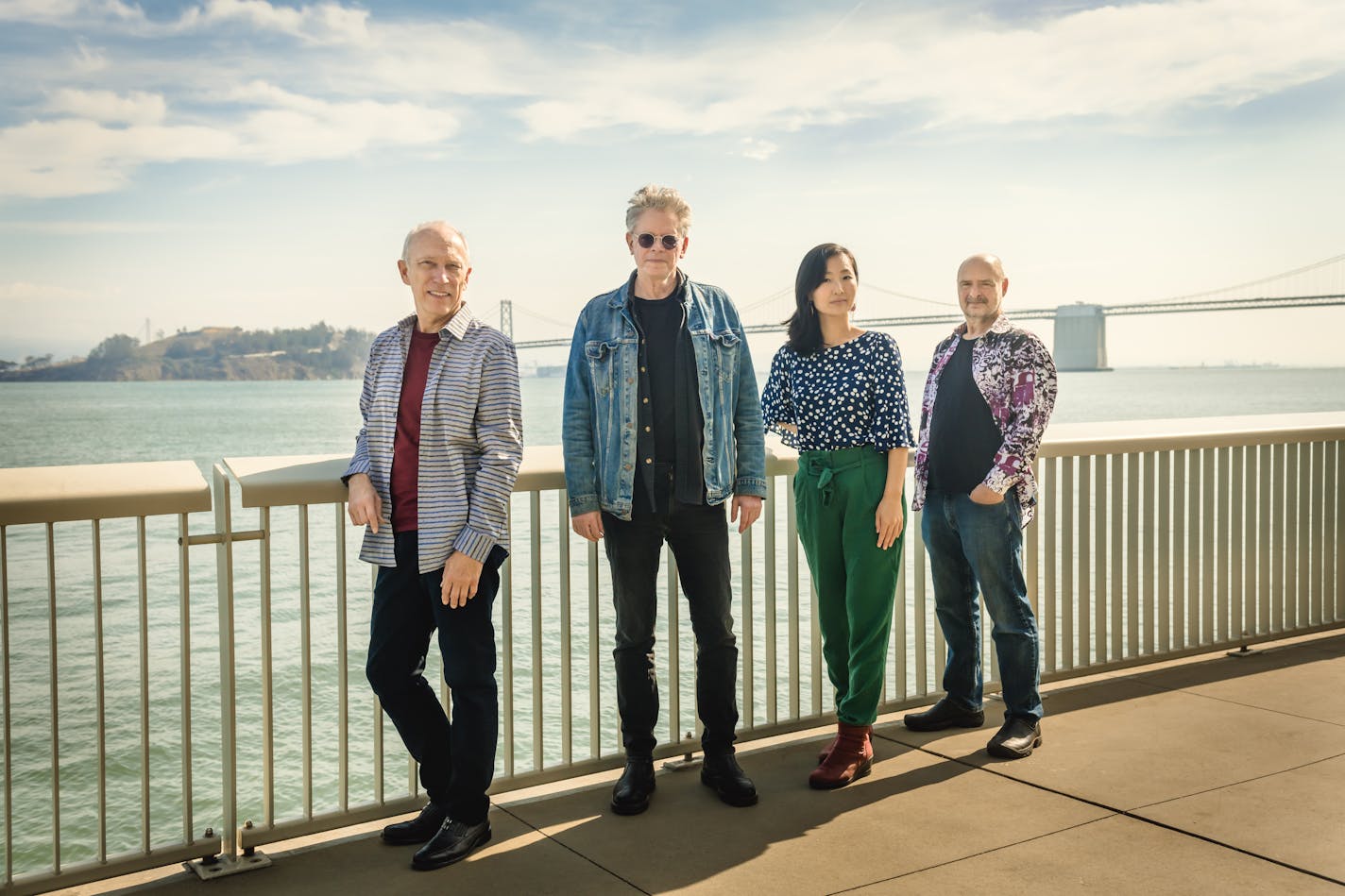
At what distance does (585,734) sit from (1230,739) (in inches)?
290

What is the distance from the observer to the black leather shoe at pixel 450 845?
252 centimetres

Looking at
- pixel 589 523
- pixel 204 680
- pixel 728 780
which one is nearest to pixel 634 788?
pixel 728 780

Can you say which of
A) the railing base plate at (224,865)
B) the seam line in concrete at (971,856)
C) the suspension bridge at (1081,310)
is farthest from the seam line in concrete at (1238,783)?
the suspension bridge at (1081,310)

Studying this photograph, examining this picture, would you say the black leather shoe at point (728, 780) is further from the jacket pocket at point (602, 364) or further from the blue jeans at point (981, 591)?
the jacket pocket at point (602, 364)

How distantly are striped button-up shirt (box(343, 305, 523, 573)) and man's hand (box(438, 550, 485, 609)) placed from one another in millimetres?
17

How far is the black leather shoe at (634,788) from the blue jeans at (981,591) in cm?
104

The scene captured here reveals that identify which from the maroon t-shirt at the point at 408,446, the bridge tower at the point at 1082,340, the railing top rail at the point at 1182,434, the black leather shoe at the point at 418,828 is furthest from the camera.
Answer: the bridge tower at the point at 1082,340

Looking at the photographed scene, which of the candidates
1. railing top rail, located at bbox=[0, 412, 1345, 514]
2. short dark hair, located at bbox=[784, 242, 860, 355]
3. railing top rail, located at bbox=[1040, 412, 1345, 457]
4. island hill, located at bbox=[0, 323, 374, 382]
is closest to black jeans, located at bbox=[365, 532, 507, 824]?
railing top rail, located at bbox=[0, 412, 1345, 514]

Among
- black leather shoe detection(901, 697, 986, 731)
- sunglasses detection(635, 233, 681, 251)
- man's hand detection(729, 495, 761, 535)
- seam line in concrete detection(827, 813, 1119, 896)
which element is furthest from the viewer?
black leather shoe detection(901, 697, 986, 731)

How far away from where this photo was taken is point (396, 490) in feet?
8.28

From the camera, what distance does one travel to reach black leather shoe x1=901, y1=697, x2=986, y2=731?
3510 mm

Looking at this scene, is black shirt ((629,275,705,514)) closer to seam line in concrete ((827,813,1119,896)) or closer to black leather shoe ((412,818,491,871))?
black leather shoe ((412,818,491,871))

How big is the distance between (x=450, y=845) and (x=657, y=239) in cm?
144

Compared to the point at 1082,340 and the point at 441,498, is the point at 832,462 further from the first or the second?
the point at 1082,340
